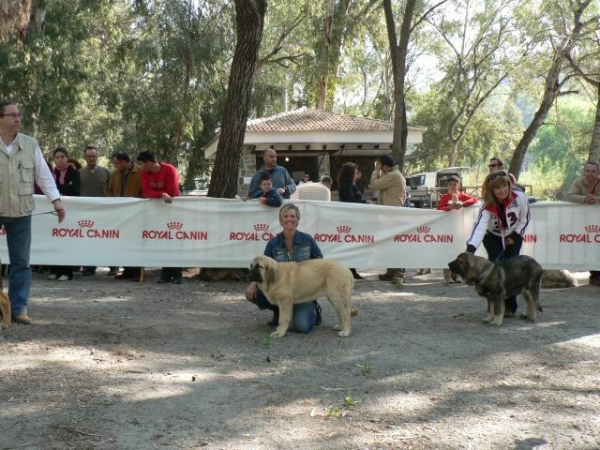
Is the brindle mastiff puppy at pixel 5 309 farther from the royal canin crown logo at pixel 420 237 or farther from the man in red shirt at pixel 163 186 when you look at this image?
the royal canin crown logo at pixel 420 237

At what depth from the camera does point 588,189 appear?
10.8 meters

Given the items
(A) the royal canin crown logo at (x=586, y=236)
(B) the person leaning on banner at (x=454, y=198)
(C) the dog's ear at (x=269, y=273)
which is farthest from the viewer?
(B) the person leaning on banner at (x=454, y=198)

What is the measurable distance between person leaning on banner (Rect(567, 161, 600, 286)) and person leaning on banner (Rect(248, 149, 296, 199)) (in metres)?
4.61

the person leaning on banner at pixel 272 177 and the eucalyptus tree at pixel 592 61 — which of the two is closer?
the person leaning on banner at pixel 272 177

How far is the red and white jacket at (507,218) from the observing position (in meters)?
8.05

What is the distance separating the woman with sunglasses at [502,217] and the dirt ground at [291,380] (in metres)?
0.92

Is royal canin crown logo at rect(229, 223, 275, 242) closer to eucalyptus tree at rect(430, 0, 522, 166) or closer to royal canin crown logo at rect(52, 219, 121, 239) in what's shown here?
royal canin crown logo at rect(52, 219, 121, 239)

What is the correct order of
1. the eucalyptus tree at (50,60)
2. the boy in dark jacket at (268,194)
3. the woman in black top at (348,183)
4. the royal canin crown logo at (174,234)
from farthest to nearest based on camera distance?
the eucalyptus tree at (50,60) → the woman in black top at (348,183) → the royal canin crown logo at (174,234) → the boy in dark jacket at (268,194)

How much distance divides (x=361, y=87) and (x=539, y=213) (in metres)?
51.4

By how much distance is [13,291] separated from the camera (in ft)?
22.6

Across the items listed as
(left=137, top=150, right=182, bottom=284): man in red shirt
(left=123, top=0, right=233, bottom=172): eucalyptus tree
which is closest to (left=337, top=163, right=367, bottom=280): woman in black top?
(left=137, top=150, right=182, bottom=284): man in red shirt

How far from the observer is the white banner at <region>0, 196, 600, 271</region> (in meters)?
10.6

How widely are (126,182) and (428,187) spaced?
33.7 meters

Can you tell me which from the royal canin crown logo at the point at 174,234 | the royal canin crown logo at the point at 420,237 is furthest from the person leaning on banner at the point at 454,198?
the royal canin crown logo at the point at 174,234
